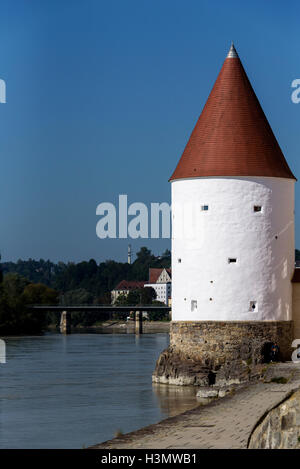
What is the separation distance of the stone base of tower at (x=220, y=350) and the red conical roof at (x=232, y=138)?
4528mm

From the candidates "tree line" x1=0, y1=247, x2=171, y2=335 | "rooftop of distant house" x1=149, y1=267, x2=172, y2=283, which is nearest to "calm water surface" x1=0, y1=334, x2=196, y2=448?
"tree line" x1=0, y1=247, x2=171, y2=335

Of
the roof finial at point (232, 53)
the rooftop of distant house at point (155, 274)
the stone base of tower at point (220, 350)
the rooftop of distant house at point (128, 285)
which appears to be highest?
the roof finial at point (232, 53)

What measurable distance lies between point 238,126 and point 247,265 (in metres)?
4.27

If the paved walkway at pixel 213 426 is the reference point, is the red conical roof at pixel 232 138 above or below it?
above

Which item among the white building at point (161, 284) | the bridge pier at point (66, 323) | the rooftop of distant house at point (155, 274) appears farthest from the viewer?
the rooftop of distant house at point (155, 274)

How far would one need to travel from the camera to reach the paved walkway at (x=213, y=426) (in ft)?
49.8

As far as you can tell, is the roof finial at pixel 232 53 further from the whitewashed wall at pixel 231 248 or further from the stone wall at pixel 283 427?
the stone wall at pixel 283 427

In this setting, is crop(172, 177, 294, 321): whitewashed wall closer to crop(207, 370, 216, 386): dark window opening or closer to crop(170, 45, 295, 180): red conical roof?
crop(170, 45, 295, 180): red conical roof

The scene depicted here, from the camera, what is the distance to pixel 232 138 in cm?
2961

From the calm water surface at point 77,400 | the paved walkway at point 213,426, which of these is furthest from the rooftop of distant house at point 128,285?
the paved walkway at point 213,426

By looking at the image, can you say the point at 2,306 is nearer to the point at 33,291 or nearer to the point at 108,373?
the point at 33,291

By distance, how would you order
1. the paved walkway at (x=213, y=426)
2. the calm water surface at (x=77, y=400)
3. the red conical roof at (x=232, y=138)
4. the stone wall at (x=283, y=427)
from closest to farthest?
the stone wall at (x=283, y=427) < the paved walkway at (x=213, y=426) < the calm water surface at (x=77, y=400) < the red conical roof at (x=232, y=138)

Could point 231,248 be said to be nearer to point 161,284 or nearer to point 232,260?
point 232,260
